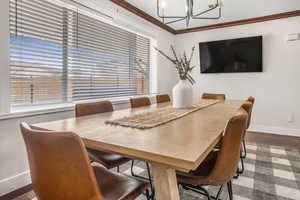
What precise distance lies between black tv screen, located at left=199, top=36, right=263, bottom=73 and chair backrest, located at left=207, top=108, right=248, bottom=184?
3.35 metres

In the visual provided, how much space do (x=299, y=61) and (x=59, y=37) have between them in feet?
13.5

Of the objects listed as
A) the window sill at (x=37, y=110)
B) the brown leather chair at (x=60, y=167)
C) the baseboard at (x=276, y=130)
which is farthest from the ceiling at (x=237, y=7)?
the brown leather chair at (x=60, y=167)

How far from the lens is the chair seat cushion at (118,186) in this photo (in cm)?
89

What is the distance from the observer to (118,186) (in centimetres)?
97

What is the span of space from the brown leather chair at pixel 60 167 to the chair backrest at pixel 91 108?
794 mm

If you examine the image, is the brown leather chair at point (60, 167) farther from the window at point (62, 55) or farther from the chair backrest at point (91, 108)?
the window at point (62, 55)

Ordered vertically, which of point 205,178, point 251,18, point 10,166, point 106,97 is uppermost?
point 251,18

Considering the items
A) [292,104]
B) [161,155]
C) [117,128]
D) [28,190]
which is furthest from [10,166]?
[292,104]

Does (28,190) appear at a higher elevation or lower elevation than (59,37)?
lower

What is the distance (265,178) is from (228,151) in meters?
1.30

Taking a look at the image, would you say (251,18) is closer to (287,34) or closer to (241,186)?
(287,34)

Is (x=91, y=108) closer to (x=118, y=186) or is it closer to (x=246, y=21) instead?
(x=118, y=186)

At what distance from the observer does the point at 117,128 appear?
1.12 meters

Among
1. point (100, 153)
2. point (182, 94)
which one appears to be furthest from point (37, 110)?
point (182, 94)
